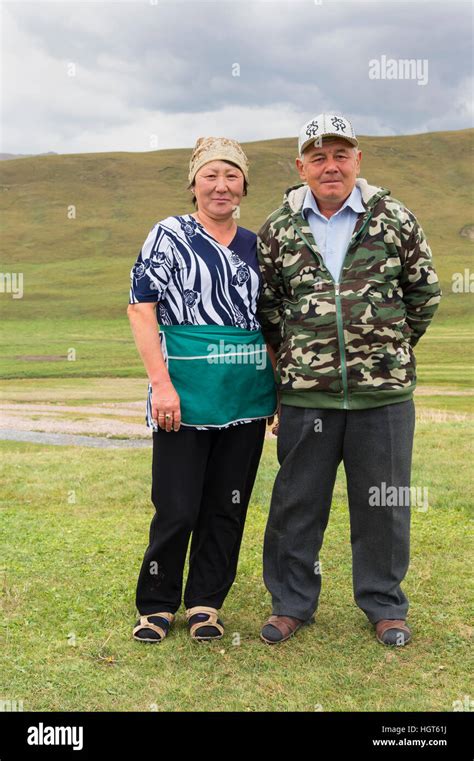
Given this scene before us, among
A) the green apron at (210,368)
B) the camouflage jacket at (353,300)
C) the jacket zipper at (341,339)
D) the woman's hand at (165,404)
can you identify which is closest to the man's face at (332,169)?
the camouflage jacket at (353,300)

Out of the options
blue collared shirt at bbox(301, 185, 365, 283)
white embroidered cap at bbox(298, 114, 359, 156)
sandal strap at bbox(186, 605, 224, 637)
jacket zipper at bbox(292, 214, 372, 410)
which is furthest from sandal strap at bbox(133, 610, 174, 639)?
white embroidered cap at bbox(298, 114, 359, 156)

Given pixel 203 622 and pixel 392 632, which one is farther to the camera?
pixel 203 622

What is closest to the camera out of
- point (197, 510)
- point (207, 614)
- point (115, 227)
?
point (197, 510)

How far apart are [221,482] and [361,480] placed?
2.86 ft

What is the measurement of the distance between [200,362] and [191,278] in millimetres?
495

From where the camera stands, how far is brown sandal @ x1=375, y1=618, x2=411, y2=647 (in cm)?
507

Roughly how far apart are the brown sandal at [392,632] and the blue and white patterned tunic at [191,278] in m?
1.91

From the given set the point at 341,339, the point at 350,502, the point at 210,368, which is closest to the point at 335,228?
the point at 341,339

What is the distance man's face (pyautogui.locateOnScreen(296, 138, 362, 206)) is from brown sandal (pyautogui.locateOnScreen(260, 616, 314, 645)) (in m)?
2.64

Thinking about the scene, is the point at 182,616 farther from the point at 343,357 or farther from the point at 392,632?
the point at 343,357

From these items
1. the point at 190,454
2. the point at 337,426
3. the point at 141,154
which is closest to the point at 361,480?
the point at 337,426

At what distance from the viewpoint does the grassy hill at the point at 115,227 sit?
50562 mm

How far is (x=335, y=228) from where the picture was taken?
193 inches

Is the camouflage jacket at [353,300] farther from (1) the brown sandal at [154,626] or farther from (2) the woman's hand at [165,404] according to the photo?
(1) the brown sandal at [154,626]
